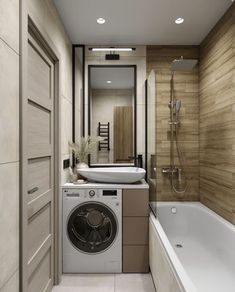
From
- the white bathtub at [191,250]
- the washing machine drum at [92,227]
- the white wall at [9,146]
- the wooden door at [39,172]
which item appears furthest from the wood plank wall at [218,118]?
the white wall at [9,146]

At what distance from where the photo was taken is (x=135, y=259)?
2.54 m

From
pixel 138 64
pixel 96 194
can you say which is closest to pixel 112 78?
pixel 138 64

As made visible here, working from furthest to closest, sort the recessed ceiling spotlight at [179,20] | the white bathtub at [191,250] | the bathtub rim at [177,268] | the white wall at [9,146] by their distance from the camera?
the recessed ceiling spotlight at [179,20] → the white bathtub at [191,250] → the bathtub rim at [177,268] → the white wall at [9,146]

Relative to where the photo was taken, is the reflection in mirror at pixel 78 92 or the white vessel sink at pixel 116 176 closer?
the white vessel sink at pixel 116 176

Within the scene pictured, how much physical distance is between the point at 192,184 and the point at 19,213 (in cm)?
239

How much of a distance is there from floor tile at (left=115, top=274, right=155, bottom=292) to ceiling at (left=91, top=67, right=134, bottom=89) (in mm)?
2212

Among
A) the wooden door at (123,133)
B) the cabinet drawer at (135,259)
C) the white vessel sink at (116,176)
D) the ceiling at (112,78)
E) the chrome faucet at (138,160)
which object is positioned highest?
the ceiling at (112,78)

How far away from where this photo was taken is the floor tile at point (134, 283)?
2.26 metres

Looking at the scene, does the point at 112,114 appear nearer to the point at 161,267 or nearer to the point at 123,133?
the point at 123,133

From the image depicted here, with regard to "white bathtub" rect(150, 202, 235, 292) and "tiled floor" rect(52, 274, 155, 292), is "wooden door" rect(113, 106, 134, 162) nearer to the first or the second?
"white bathtub" rect(150, 202, 235, 292)

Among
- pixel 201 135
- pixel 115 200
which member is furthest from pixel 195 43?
pixel 115 200

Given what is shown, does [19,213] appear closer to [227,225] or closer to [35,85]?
[35,85]

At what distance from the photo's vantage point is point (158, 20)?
8.21 ft

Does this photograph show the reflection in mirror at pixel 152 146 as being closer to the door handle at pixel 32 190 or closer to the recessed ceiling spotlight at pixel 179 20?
the recessed ceiling spotlight at pixel 179 20
